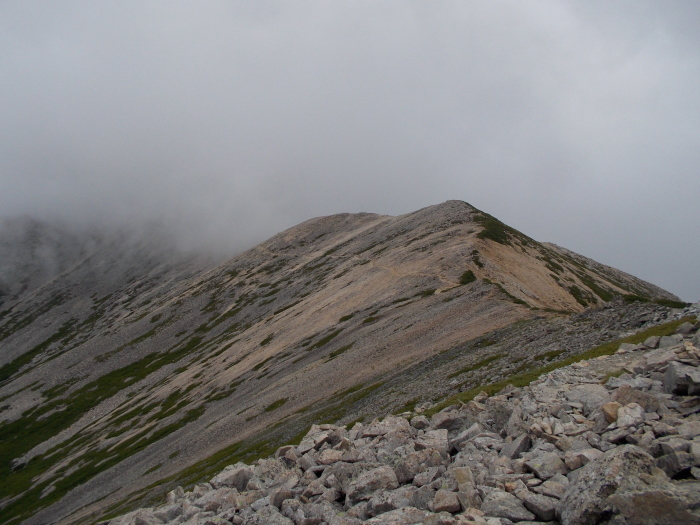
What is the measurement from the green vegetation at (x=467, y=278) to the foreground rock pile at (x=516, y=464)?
45599mm

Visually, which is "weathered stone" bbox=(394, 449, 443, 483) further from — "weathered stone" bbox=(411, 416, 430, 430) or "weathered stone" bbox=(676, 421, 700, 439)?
"weathered stone" bbox=(676, 421, 700, 439)

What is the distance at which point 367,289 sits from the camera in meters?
88.1

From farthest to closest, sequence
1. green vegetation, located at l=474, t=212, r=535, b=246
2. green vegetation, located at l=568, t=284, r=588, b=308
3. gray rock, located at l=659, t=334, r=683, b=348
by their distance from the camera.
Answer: green vegetation, located at l=474, t=212, r=535, b=246 < green vegetation, located at l=568, t=284, r=588, b=308 < gray rock, located at l=659, t=334, r=683, b=348

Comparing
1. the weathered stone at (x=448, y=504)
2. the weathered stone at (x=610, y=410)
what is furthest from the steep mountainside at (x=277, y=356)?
the weathered stone at (x=448, y=504)

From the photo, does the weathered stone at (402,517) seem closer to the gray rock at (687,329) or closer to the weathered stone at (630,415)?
the weathered stone at (630,415)

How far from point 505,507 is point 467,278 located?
6067 centimetres

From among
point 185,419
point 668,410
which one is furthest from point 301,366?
point 668,410

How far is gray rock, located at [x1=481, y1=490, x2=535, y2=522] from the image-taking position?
12.0 meters

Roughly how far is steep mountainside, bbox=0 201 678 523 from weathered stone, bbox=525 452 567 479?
2105 cm

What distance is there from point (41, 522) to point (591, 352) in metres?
82.5

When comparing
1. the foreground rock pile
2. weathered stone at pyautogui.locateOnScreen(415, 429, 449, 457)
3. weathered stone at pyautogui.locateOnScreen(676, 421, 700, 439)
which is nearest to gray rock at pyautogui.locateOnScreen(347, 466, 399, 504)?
the foreground rock pile

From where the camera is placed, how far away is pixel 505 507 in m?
12.3

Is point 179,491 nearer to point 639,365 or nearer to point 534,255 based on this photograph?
point 639,365

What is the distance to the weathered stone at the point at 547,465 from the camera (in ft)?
43.6
